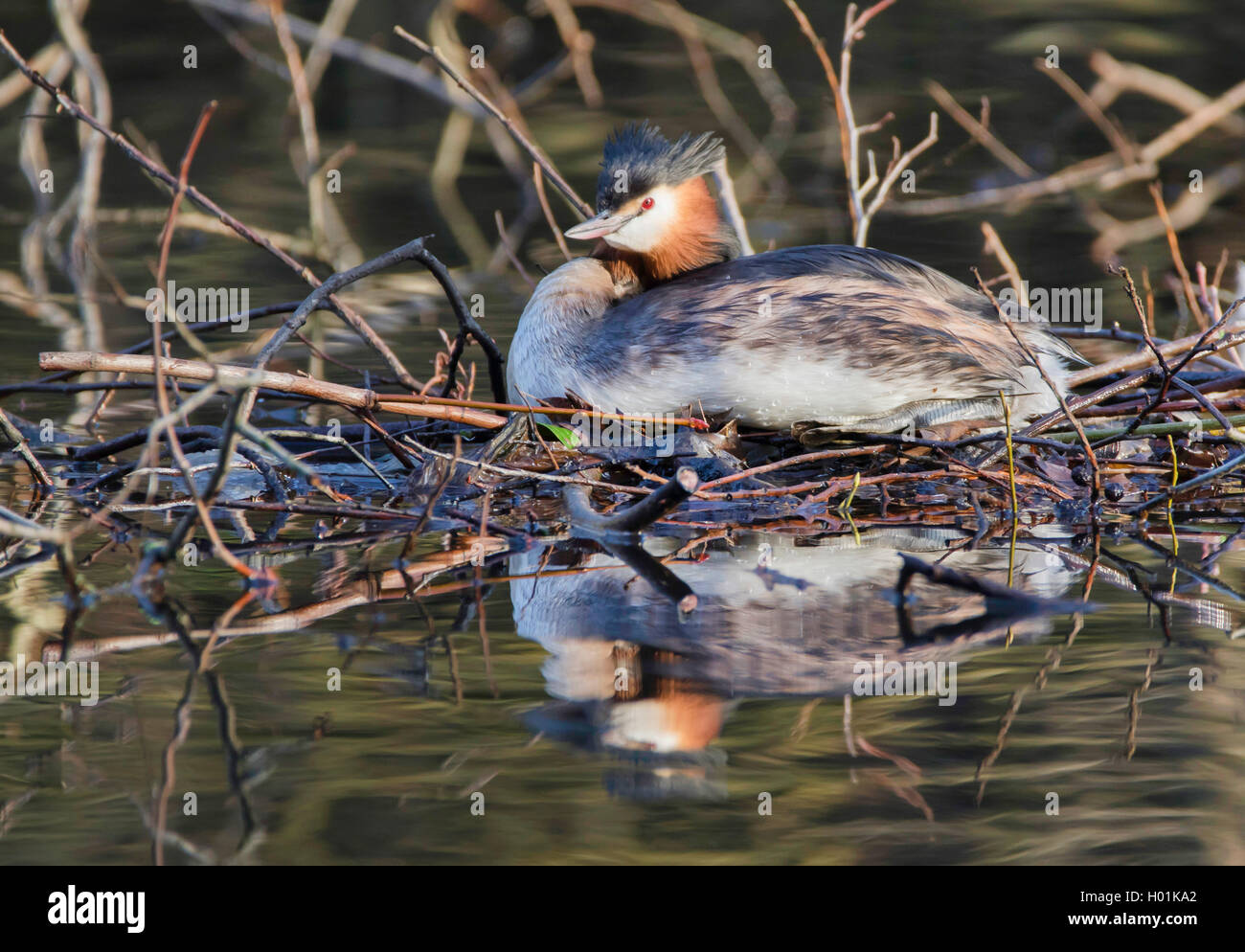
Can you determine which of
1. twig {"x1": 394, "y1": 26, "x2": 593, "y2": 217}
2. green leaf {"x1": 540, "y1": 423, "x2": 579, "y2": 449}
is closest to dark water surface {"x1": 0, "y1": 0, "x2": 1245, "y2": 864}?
green leaf {"x1": 540, "y1": 423, "x2": 579, "y2": 449}

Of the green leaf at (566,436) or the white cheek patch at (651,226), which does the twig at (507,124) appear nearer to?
the white cheek patch at (651,226)

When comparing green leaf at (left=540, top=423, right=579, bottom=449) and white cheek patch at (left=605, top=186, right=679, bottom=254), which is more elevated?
white cheek patch at (left=605, top=186, right=679, bottom=254)

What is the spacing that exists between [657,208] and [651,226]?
0.22ft

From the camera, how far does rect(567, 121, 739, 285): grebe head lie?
5496 millimetres

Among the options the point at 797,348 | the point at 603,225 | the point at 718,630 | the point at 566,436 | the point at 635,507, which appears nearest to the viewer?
the point at 718,630

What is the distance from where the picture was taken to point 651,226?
18.2 feet

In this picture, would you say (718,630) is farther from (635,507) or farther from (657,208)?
(657,208)

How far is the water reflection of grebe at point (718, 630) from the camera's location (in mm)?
3170

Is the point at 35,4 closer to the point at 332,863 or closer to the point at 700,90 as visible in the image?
the point at 700,90

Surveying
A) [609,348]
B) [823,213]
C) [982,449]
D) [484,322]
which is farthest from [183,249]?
[982,449]

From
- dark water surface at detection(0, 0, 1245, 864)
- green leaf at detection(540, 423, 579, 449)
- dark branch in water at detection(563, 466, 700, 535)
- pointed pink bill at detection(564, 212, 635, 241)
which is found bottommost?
dark water surface at detection(0, 0, 1245, 864)

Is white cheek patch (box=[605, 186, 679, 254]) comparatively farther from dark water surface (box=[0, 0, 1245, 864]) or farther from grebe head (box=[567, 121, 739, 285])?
dark water surface (box=[0, 0, 1245, 864])

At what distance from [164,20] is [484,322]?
406 inches

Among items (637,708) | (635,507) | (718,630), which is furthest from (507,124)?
(637,708)
